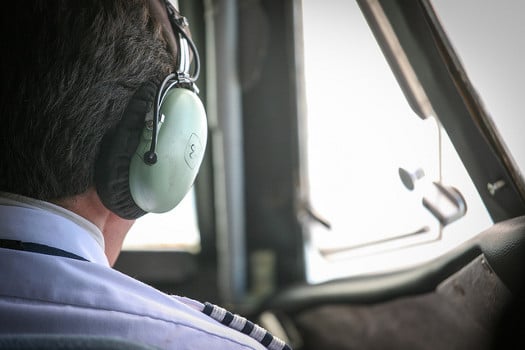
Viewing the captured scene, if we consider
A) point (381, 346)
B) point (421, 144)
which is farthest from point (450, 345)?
point (421, 144)

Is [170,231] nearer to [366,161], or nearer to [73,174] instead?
[366,161]

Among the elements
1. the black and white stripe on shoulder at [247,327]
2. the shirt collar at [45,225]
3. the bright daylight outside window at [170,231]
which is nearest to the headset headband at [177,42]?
the shirt collar at [45,225]

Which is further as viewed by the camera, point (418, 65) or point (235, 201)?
point (235, 201)

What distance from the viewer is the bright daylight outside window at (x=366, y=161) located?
4.18ft

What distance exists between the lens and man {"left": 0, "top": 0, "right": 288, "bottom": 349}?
0.82 metres

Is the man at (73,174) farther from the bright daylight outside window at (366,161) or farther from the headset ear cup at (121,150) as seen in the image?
the bright daylight outside window at (366,161)

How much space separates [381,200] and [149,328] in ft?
2.95

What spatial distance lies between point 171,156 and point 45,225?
0.74ft

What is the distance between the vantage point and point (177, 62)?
1.07 meters

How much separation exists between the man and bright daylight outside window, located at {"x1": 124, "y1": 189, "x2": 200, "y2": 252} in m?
1.34

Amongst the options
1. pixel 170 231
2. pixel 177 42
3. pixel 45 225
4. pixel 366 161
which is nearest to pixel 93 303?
pixel 45 225

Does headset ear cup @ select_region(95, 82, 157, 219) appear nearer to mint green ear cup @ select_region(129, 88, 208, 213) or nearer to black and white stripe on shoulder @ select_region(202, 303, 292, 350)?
mint green ear cup @ select_region(129, 88, 208, 213)

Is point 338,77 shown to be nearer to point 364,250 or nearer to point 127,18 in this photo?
point 364,250

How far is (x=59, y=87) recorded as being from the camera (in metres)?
0.91
